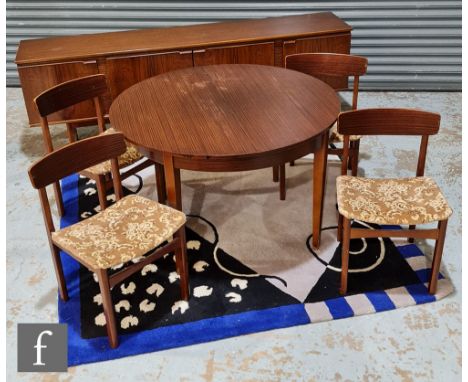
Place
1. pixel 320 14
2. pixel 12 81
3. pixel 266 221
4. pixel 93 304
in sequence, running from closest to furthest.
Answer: pixel 93 304 < pixel 266 221 < pixel 320 14 < pixel 12 81

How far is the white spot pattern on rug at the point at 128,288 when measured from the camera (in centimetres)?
279

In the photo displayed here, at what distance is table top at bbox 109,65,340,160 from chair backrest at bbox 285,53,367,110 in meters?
0.21

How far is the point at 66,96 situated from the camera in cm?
311

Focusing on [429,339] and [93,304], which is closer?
[429,339]

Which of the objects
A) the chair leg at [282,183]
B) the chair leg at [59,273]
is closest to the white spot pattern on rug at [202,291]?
the chair leg at [59,273]

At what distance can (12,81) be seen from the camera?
549cm

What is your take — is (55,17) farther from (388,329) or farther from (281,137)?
(388,329)

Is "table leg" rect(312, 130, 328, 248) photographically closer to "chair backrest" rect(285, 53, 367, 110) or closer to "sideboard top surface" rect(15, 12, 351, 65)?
"chair backrest" rect(285, 53, 367, 110)

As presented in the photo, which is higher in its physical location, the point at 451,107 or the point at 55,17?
the point at 55,17

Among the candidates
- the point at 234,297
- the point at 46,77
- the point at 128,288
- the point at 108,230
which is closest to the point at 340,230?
the point at 234,297

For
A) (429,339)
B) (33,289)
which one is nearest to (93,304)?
(33,289)

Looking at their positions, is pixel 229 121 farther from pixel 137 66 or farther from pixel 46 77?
pixel 46 77

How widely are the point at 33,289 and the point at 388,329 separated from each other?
183 cm

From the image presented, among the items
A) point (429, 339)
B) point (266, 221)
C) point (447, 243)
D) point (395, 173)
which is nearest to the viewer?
point (429, 339)
